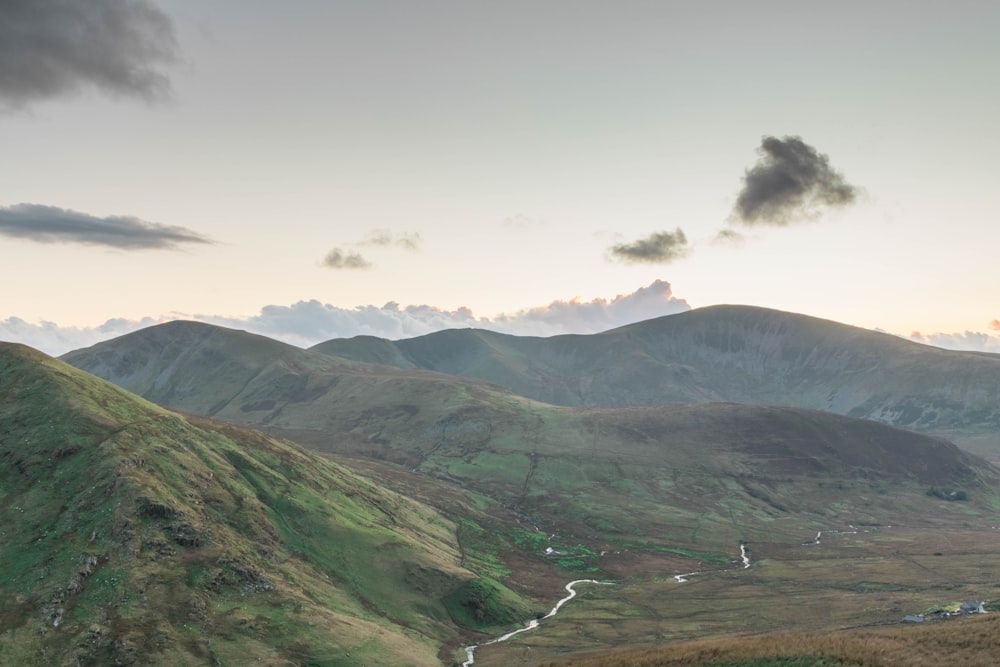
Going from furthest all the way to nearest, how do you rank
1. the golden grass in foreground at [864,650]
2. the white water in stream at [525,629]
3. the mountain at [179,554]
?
the white water in stream at [525,629]
the mountain at [179,554]
the golden grass in foreground at [864,650]

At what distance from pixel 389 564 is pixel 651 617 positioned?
2468 inches

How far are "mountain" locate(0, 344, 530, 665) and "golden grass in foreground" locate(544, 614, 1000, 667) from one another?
211ft

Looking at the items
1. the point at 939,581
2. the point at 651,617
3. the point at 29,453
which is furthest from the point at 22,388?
the point at 939,581

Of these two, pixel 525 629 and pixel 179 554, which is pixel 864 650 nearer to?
pixel 525 629

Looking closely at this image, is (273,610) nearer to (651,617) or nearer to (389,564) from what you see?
(389,564)

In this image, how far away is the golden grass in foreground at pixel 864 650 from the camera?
54719mm

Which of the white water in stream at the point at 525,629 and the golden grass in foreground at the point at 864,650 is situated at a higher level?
the golden grass in foreground at the point at 864,650

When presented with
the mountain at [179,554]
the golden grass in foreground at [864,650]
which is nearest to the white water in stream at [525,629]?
the mountain at [179,554]

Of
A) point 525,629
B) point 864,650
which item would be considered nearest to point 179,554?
point 525,629

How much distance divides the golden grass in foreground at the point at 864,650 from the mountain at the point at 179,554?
64.4 m

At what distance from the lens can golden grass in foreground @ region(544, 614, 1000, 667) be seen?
180 feet

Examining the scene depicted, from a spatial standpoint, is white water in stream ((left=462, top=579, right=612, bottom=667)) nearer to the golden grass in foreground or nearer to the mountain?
the mountain

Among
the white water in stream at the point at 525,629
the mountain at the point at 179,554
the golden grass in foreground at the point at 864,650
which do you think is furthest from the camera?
the white water in stream at the point at 525,629

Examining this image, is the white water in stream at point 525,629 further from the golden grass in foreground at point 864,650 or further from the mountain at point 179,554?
the golden grass in foreground at point 864,650
